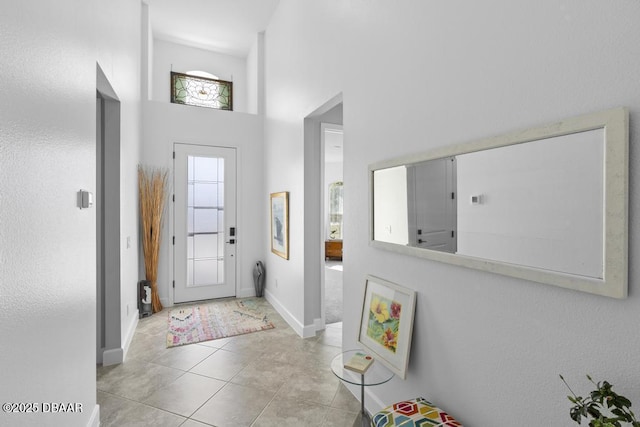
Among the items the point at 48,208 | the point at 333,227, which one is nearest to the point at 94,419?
the point at 48,208

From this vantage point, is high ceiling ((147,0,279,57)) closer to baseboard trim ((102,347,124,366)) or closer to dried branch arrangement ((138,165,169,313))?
dried branch arrangement ((138,165,169,313))

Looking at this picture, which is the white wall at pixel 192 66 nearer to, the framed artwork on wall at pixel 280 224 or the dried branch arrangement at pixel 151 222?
the dried branch arrangement at pixel 151 222

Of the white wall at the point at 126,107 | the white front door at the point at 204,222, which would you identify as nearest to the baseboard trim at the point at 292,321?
the white front door at the point at 204,222

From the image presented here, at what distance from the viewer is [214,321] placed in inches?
151

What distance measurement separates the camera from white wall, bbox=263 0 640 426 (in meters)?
0.99


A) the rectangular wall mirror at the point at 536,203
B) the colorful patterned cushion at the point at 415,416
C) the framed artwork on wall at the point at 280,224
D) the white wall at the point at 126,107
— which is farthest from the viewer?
the framed artwork on wall at the point at 280,224

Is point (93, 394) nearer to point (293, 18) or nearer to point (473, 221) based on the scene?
point (473, 221)

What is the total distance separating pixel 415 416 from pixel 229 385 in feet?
5.26

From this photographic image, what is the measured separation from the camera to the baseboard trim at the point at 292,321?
3391mm

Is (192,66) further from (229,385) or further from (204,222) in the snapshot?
(229,385)

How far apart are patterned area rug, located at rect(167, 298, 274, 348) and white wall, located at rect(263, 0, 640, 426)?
5.18ft

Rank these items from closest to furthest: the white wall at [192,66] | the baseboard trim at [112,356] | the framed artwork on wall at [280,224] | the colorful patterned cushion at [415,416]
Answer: the colorful patterned cushion at [415,416]
the baseboard trim at [112,356]
the framed artwork on wall at [280,224]
the white wall at [192,66]

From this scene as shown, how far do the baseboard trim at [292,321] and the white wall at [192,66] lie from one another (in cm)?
339

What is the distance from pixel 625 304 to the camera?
95 cm
